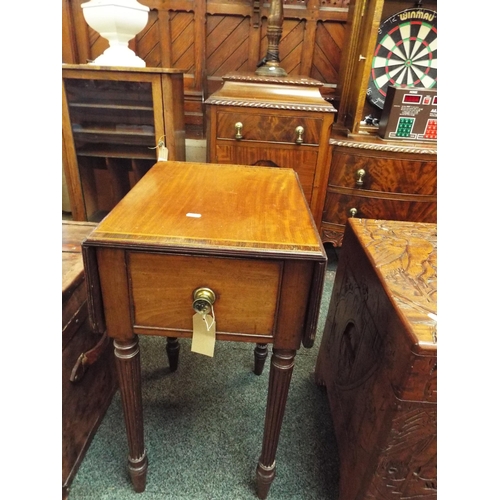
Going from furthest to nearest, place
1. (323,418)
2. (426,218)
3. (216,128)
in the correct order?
1. (426,218)
2. (216,128)
3. (323,418)

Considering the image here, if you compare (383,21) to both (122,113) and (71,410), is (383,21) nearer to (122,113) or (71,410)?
(122,113)

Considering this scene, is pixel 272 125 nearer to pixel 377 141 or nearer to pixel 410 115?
pixel 377 141

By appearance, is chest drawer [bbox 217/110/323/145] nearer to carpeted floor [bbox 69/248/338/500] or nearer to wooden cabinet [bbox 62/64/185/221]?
wooden cabinet [bbox 62/64/185/221]

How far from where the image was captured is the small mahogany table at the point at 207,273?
60cm

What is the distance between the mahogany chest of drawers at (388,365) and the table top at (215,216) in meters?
0.20

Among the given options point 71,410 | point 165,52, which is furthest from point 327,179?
point 71,410

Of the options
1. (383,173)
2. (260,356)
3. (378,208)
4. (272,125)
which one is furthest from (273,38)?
(260,356)

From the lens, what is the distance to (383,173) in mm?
1580

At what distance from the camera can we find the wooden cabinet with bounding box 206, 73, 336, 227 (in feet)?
4.51

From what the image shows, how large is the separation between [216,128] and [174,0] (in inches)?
34.5

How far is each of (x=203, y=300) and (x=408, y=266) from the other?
1.45ft

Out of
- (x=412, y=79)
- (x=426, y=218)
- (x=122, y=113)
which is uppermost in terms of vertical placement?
(x=412, y=79)

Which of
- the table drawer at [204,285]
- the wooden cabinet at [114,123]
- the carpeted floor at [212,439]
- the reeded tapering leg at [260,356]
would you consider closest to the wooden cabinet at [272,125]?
the wooden cabinet at [114,123]

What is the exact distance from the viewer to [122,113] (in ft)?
5.24
